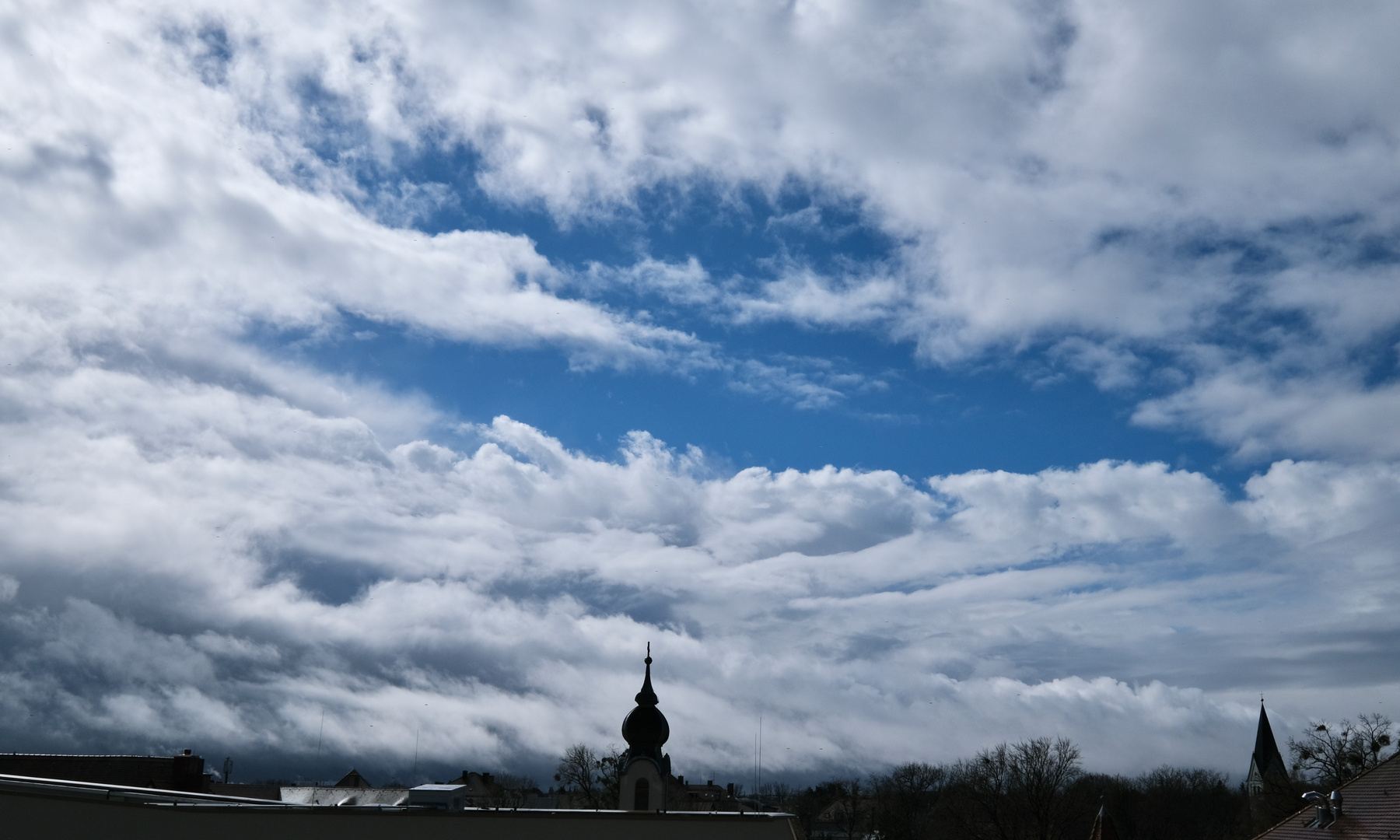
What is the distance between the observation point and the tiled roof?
31.2 meters

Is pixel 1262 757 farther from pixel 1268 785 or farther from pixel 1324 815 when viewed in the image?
pixel 1324 815

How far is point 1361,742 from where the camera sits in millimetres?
59125

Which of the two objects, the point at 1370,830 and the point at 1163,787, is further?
the point at 1163,787

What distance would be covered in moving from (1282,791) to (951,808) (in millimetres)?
23598

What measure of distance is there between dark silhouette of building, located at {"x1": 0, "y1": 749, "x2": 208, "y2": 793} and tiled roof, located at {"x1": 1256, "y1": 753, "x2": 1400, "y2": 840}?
157 ft

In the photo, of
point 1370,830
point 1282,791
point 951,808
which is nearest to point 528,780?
point 951,808

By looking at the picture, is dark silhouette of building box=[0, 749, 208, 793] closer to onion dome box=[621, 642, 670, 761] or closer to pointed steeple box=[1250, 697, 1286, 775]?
onion dome box=[621, 642, 670, 761]

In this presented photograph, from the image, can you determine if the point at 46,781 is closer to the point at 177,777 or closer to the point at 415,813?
the point at 415,813

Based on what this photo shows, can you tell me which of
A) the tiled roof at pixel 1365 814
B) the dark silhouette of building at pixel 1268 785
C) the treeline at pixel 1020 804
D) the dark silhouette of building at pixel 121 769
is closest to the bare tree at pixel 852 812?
the treeline at pixel 1020 804

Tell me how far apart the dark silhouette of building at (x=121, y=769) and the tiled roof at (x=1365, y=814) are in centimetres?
4800

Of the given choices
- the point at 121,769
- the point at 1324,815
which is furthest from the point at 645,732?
the point at 121,769

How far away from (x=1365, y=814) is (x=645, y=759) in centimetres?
2483

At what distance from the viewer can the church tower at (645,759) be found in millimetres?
42406

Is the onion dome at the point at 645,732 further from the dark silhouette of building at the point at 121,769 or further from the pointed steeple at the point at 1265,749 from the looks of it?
the pointed steeple at the point at 1265,749
